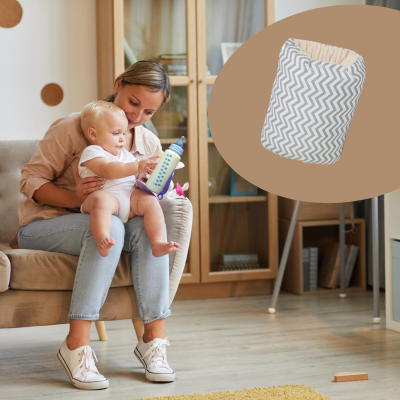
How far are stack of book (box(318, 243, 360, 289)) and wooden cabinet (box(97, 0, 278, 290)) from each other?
28 centimetres

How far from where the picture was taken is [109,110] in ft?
5.04

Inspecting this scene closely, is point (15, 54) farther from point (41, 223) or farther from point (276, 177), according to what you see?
point (276, 177)

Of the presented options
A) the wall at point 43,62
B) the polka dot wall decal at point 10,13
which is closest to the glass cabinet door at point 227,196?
the wall at point 43,62

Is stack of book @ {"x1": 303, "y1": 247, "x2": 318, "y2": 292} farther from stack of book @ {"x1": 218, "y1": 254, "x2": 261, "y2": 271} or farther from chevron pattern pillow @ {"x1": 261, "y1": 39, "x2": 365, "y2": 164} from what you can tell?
chevron pattern pillow @ {"x1": 261, "y1": 39, "x2": 365, "y2": 164}

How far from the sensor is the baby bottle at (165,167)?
1425 mm

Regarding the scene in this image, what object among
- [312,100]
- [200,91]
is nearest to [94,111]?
[312,100]

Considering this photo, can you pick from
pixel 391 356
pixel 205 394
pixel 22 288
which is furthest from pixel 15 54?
pixel 391 356

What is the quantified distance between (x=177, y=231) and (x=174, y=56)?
116 centimetres

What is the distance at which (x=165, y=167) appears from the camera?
145 cm

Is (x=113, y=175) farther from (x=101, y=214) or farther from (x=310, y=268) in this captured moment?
(x=310, y=268)

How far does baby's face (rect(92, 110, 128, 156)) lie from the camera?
5.02 feet

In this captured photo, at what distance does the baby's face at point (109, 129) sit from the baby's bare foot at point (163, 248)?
0.30 metres

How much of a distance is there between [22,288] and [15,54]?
142 cm

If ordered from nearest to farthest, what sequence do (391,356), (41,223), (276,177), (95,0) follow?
(276,177) < (41,223) < (391,356) < (95,0)
